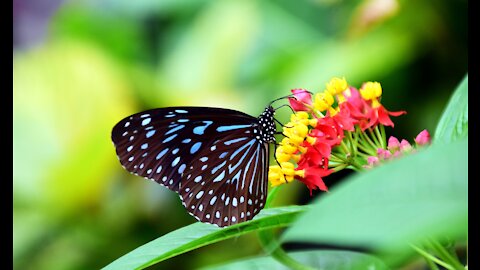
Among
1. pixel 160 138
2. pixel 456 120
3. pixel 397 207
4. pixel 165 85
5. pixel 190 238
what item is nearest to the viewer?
pixel 397 207

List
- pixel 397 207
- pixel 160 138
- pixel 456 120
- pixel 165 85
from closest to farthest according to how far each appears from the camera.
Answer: pixel 397 207 → pixel 456 120 → pixel 160 138 → pixel 165 85

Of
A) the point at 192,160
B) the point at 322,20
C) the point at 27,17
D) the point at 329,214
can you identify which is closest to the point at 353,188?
the point at 329,214

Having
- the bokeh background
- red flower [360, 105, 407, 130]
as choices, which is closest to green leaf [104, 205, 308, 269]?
red flower [360, 105, 407, 130]

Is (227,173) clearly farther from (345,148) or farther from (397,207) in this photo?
(397,207)

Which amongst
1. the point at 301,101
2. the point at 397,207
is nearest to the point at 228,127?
the point at 301,101

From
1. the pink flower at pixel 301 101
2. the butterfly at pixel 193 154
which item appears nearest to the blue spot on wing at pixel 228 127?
the butterfly at pixel 193 154

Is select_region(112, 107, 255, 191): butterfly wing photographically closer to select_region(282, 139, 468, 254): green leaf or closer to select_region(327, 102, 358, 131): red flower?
select_region(327, 102, 358, 131): red flower

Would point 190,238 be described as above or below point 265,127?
below
